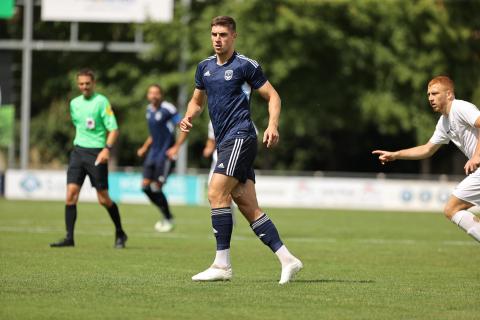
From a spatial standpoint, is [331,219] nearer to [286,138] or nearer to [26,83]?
[26,83]

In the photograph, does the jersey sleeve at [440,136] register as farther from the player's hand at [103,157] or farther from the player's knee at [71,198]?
the player's knee at [71,198]

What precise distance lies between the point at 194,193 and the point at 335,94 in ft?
30.5

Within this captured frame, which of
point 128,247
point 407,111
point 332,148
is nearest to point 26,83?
point 407,111

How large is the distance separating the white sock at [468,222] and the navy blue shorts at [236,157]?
208cm

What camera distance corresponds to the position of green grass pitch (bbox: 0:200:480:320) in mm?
7441

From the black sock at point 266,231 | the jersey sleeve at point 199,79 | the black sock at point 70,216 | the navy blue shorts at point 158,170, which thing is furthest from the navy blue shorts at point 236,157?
the navy blue shorts at point 158,170

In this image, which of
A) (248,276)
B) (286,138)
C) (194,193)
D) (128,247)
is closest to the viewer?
(248,276)

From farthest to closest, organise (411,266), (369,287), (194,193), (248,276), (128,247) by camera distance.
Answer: (194,193)
(128,247)
(411,266)
(248,276)
(369,287)

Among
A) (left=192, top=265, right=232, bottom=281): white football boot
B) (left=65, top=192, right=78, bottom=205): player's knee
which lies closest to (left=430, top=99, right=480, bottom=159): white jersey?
(left=192, top=265, right=232, bottom=281): white football boot

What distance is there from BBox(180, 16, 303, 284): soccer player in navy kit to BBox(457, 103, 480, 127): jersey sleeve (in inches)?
70.5

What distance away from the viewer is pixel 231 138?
9.17 metres

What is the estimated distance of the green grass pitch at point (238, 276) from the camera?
24.4ft

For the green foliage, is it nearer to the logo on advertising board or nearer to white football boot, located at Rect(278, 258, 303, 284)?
the logo on advertising board

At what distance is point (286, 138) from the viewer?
4791cm
